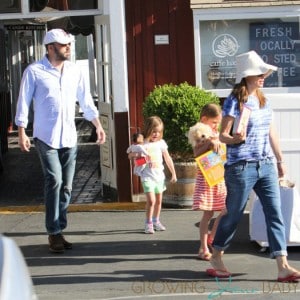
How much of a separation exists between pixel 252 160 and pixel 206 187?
2.92 feet

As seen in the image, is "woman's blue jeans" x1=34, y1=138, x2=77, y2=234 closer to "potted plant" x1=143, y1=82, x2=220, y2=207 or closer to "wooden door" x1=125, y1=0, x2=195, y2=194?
"potted plant" x1=143, y1=82, x2=220, y2=207

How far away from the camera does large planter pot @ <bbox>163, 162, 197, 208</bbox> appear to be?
8930 millimetres

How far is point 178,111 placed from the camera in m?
8.84

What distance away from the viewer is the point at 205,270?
6578 millimetres

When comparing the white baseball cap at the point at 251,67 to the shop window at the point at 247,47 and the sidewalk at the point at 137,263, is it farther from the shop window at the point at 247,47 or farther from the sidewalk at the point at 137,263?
the shop window at the point at 247,47

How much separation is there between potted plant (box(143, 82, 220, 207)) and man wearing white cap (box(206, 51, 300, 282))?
271cm

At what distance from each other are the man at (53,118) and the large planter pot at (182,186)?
184 cm

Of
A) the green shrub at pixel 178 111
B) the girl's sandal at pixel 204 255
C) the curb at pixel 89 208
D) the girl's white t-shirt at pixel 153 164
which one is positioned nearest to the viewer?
the girl's sandal at pixel 204 255

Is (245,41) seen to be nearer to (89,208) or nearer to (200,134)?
(89,208)

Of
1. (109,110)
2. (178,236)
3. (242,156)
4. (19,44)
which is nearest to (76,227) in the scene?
(178,236)

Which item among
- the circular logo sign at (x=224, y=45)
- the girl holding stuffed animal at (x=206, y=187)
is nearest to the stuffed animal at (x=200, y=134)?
the girl holding stuffed animal at (x=206, y=187)

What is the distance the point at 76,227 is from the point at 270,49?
3296 millimetres

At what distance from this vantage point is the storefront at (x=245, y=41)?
9555mm

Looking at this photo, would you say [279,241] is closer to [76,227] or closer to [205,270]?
[205,270]
